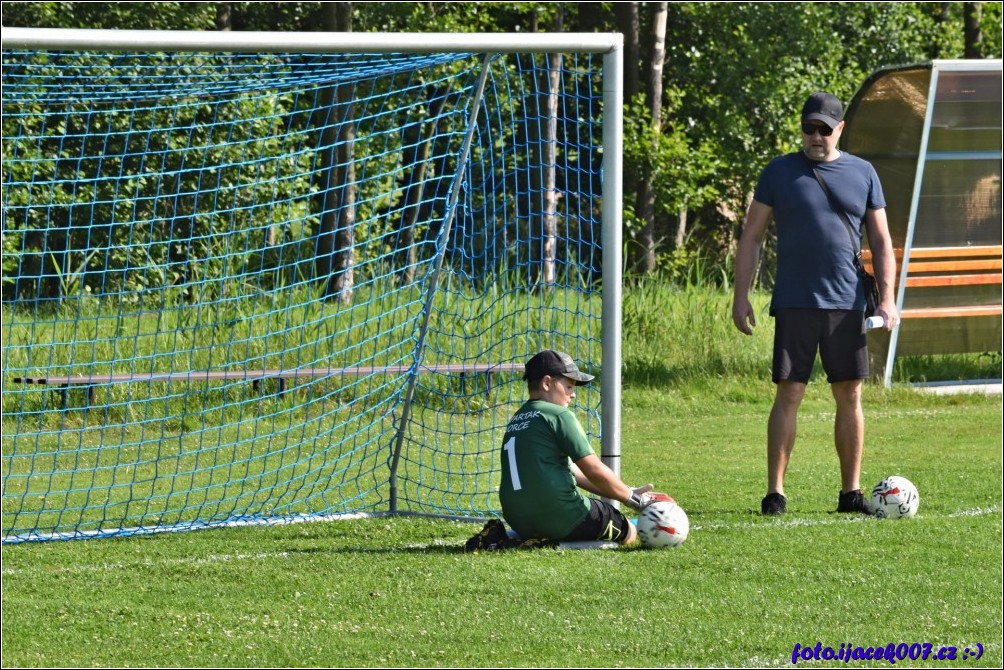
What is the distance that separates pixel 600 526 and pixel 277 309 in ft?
15.5

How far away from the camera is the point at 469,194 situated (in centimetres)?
844

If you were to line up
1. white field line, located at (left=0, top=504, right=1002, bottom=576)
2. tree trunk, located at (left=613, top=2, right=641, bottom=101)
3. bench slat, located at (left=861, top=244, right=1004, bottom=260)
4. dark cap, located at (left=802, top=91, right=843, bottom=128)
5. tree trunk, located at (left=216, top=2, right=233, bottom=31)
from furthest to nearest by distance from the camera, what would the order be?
tree trunk, located at (left=613, top=2, right=641, bottom=101)
tree trunk, located at (left=216, top=2, right=233, bottom=31)
bench slat, located at (left=861, top=244, right=1004, bottom=260)
dark cap, located at (left=802, top=91, right=843, bottom=128)
white field line, located at (left=0, top=504, right=1002, bottom=576)

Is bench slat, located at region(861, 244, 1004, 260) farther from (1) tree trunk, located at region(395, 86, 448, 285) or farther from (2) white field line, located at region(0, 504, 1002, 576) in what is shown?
(2) white field line, located at region(0, 504, 1002, 576)

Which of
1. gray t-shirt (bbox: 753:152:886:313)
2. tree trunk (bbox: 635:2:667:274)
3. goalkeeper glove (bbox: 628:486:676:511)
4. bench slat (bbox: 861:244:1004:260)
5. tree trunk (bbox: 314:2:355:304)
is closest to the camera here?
goalkeeper glove (bbox: 628:486:676:511)

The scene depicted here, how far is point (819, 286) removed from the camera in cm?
729

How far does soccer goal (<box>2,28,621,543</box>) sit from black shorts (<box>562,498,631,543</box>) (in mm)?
420

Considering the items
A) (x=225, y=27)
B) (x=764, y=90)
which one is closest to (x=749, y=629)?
(x=225, y=27)

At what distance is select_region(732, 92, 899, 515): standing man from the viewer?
23.9ft

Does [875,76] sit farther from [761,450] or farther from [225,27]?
[225,27]

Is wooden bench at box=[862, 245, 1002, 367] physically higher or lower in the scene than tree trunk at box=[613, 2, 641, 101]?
lower

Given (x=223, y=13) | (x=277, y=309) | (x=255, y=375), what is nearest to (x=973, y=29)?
(x=223, y=13)

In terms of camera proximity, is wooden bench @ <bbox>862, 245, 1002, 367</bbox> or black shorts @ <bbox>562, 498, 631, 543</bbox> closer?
black shorts @ <bbox>562, 498, 631, 543</bbox>

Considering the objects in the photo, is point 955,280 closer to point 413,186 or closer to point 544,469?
point 413,186

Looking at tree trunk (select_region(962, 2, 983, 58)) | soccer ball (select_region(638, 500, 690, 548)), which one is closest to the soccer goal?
soccer ball (select_region(638, 500, 690, 548))
